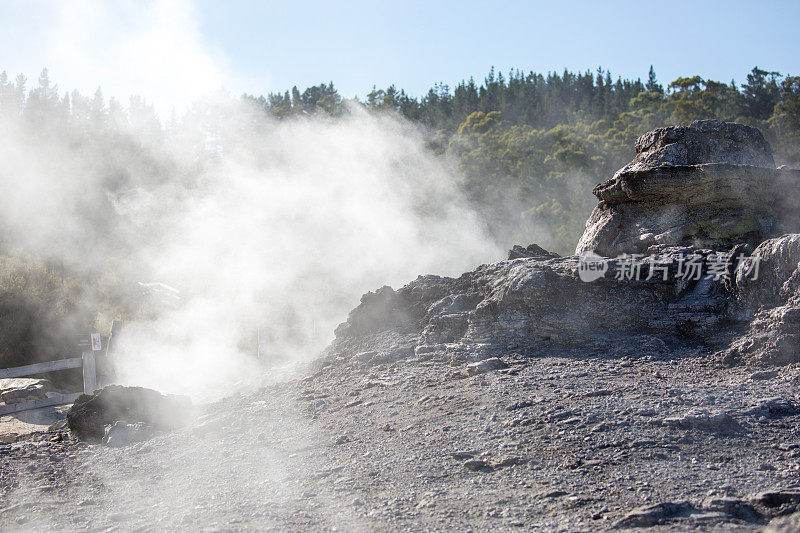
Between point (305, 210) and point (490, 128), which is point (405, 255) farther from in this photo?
point (490, 128)

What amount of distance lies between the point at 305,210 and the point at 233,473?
13.8 m

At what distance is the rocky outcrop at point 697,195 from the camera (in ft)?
21.6

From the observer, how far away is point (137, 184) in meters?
26.8

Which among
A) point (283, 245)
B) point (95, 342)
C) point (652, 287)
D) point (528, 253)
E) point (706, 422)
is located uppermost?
point (283, 245)

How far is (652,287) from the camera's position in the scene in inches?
247

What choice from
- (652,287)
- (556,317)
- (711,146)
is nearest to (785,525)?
(556,317)

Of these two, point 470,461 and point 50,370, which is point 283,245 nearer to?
point 50,370

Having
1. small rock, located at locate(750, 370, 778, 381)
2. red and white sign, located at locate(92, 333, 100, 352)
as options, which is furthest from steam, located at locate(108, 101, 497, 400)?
small rock, located at locate(750, 370, 778, 381)

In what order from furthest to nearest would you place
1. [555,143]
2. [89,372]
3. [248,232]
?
[555,143]
[248,232]
[89,372]

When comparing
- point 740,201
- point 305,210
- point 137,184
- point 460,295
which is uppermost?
point 137,184

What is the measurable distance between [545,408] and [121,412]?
456 cm

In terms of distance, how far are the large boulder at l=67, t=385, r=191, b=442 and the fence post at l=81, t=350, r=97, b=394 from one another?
105 inches

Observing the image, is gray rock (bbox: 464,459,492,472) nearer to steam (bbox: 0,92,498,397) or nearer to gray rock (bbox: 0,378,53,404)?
steam (bbox: 0,92,498,397)

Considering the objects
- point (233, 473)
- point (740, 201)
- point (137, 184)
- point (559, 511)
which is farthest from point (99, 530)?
point (137, 184)
